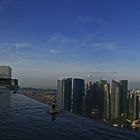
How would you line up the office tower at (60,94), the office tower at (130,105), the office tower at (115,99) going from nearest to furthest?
the office tower at (60,94)
the office tower at (115,99)
the office tower at (130,105)

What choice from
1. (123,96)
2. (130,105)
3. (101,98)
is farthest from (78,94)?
(130,105)

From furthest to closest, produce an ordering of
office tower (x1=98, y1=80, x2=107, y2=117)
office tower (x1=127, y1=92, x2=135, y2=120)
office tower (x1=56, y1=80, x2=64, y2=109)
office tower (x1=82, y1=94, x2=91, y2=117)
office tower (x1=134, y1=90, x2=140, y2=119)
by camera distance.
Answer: office tower (x1=134, y1=90, x2=140, y2=119) → office tower (x1=127, y1=92, x2=135, y2=120) → office tower (x1=98, y1=80, x2=107, y2=117) → office tower (x1=56, y1=80, x2=64, y2=109) → office tower (x1=82, y1=94, x2=91, y2=117)

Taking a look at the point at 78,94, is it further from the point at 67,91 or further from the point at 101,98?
the point at 101,98

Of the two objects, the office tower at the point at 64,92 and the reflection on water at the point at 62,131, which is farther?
the office tower at the point at 64,92

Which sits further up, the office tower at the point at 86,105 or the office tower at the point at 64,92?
the office tower at the point at 64,92

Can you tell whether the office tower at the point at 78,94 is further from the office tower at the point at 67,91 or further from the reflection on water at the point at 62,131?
the reflection on water at the point at 62,131

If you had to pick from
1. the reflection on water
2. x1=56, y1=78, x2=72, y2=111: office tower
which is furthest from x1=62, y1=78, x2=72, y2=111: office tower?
the reflection on water

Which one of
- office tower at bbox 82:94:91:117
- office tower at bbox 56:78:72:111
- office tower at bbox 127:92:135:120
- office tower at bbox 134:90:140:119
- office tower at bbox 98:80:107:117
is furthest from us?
office tower at bbox 134:90:140:119

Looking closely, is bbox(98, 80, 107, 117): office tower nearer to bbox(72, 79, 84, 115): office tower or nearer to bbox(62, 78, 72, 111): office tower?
bbox(72, 79, 84, 115): office tower

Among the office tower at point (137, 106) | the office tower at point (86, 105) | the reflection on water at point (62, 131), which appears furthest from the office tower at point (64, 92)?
the reflection on water at point (62, 131)

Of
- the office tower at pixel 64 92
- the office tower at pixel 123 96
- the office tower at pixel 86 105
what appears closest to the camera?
the office tower at pixel 86 105
